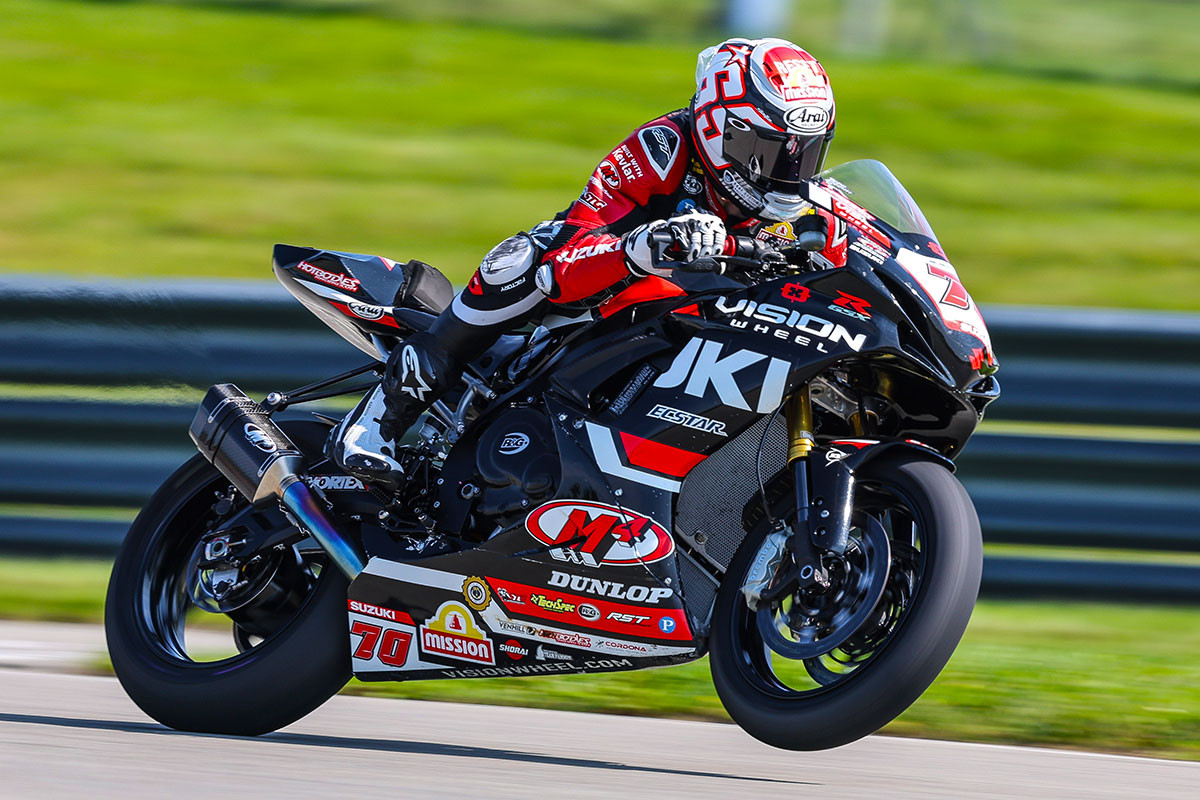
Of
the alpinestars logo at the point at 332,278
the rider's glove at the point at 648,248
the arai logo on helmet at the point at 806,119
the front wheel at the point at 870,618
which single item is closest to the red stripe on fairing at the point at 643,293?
the rider's glove at the point at 648,248

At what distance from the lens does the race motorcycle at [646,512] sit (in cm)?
367

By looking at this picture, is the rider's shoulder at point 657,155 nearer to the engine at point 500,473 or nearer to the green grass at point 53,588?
the engine at point 500,473

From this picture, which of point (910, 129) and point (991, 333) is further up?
point (991, 333)

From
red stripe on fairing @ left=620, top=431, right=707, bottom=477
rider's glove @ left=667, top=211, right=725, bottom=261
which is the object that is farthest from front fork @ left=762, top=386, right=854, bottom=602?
rider's glove @ left=667, top=211, right=725, bottom=261

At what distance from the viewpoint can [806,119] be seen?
399 centimetres

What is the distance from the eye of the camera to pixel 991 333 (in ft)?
18.7

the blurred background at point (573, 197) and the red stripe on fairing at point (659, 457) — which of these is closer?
the red stripe on fairing at point (659, 457)

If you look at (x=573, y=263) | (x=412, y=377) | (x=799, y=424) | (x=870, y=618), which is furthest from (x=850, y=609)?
(x=412, y=377)

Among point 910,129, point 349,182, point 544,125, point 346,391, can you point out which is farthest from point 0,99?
point 346,391

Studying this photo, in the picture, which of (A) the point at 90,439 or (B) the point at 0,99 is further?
(B) the point at 0,99

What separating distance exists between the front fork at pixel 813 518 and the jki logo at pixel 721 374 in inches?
5.6

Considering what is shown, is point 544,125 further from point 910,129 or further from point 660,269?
point 660,269

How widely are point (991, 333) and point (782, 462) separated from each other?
1.98 metres

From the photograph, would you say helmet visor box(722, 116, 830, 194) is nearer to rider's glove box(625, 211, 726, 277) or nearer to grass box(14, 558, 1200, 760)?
rider's glove box(625, 211, 726, 277)
